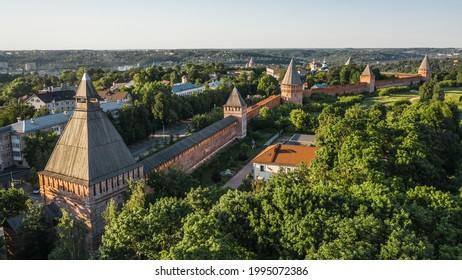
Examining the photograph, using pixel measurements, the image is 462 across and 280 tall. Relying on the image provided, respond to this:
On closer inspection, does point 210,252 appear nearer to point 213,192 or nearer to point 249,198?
point 249,198

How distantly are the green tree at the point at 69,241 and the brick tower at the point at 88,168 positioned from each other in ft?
13.2

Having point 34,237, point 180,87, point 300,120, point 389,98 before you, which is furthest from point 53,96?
point 389,98

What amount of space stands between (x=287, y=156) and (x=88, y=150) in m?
17.2

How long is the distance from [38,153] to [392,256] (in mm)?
32342

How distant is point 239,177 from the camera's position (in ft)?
117

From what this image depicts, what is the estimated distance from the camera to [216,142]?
143 feet

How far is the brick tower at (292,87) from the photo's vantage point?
63.2m

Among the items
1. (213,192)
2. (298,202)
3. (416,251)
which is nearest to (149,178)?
(213,192)

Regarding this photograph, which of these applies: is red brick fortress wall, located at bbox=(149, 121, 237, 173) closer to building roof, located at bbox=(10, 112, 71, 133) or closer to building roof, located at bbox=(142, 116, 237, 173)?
building roof, located at bbox=(142, 116, 237, 173)

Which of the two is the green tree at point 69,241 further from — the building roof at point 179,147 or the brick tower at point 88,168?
the building roof at point 179,147

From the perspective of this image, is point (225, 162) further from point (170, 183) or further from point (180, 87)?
point (180, 87)

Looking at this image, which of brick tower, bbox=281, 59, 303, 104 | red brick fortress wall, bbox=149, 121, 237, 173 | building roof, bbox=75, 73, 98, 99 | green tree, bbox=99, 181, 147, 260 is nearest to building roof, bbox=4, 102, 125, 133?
red brick fortress wall, bbox=149, 121, 237, 173

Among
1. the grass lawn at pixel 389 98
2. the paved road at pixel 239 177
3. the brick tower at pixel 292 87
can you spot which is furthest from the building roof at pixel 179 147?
the grass lawn at pixel 389 98

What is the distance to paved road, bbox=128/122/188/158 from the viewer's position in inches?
1861
